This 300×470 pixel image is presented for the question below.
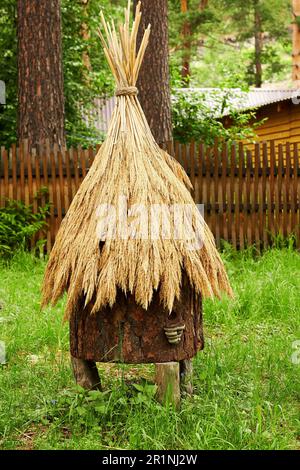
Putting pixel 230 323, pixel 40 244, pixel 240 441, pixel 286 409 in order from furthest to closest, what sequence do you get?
pixel 40 244 → pixel 230 323 → pixel 286 409 → pixel 240 441

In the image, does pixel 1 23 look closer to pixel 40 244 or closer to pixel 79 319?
pixel 40 244

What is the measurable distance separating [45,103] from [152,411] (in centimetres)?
676

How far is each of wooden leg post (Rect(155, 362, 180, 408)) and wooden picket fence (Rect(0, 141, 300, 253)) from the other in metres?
5.54

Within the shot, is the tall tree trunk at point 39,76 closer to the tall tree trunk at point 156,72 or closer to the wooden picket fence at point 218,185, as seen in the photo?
the wooden picket fence at point 218,185

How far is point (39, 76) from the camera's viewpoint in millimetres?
9992

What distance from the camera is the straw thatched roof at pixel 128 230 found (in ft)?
12.8

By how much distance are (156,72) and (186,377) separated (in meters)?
7.03

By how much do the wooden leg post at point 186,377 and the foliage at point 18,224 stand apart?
4.66 m

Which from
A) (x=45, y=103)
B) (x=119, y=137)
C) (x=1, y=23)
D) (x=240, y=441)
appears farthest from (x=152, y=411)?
(x=1, y=23)

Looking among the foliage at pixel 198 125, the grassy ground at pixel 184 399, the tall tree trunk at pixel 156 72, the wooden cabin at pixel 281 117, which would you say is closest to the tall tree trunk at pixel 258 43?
the wooden cabin at pixel 281 117

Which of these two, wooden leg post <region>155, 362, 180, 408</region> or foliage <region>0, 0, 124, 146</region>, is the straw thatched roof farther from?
foliage <region>0, 0, 124, 146</region>

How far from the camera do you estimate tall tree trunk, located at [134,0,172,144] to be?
10.7 metres

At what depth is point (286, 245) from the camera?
956 centimetres

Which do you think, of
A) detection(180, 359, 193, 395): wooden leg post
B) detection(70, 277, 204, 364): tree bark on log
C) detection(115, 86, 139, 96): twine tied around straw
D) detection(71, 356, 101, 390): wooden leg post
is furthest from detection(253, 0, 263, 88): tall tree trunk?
detection(70, 277, 204, 364): tree bark on log
